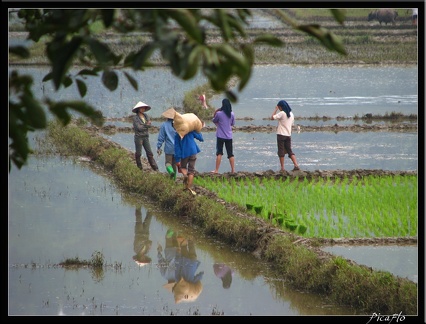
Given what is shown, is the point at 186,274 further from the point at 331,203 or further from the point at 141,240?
the point at 331,203

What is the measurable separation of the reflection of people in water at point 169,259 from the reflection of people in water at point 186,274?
0.04 metres

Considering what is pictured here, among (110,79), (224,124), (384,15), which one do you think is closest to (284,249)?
(224,124)

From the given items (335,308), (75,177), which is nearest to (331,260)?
(335,308)

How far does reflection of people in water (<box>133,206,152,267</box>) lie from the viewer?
8062mm

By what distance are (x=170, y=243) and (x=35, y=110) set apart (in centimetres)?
589

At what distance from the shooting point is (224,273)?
7.60 metres

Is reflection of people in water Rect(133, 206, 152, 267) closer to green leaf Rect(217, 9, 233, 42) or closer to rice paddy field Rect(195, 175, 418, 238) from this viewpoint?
rice paddy field Rect(195, 175, 418, 238)

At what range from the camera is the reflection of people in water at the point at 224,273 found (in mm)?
7340

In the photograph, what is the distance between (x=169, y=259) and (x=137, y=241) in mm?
770

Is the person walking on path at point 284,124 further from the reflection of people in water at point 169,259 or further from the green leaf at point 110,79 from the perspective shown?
the green leaf at point 110,79

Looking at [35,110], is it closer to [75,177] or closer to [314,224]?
[314,224]

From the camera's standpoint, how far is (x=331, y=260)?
268 inches

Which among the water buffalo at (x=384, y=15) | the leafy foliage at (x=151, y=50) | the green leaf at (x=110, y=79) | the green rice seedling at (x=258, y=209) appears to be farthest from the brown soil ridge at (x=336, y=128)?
the water buffalo at (x=384, y=15)

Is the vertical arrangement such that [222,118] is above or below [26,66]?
below
